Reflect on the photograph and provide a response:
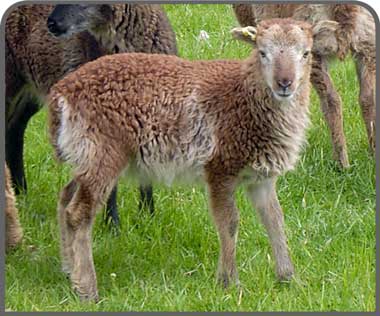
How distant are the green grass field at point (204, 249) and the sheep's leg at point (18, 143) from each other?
0.10 meters

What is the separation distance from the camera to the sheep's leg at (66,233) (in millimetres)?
5995

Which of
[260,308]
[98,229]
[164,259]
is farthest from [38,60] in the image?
[260,308]

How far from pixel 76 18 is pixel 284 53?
1647mm

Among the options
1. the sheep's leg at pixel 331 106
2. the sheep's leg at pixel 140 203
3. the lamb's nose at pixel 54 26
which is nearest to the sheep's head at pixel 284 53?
the sheep's leg at pixel 140 203

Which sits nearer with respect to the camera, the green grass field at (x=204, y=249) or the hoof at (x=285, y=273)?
the green grass field at (x=204, y=249)

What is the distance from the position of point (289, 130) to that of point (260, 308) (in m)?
0.94

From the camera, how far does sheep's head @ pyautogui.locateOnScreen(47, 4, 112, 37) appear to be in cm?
671

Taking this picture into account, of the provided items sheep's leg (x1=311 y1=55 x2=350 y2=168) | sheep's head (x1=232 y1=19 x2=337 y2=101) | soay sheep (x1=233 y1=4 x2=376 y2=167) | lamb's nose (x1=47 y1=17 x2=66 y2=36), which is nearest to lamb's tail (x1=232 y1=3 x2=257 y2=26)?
Result: soay sheep (x1=233 y1=4 x2=376 y2=167)

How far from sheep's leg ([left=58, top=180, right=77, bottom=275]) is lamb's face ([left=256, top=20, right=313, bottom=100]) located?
1.23 metres

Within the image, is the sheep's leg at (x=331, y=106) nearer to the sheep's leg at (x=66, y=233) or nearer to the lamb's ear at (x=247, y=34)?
the lamb's ear at (x=247, y=34)

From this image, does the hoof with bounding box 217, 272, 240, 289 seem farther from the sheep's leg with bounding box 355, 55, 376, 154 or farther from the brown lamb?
the sheep's leg with bounding box 355, 55, 376, 154

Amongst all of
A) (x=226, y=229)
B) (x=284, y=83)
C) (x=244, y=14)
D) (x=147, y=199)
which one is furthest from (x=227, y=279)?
(x=244, y=14)

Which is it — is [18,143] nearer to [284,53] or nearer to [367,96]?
[367,96]

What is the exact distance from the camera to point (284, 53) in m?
5.60
